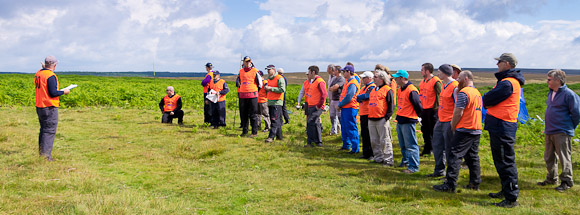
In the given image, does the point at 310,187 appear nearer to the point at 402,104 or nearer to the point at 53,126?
the point at 402,104

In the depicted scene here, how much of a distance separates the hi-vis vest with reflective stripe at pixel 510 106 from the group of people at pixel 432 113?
0.01 m

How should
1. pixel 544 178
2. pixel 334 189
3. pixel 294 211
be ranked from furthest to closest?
pixel 544 178 < pixel 334 189 < pixel 294 211

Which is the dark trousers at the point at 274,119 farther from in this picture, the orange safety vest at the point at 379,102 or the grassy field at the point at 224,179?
the orange safety vest at the point at 379,102

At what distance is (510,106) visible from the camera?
5.25 metres

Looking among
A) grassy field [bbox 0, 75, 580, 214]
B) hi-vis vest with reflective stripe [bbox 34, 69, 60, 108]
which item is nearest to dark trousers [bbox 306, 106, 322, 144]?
grassy field [bbox 0, 75, 580, 214]

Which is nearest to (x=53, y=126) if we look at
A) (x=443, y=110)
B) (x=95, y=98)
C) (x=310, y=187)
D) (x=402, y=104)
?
(x=310, y=187)

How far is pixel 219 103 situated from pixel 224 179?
Answer: 19.9 ft

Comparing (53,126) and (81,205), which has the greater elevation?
(53,126)

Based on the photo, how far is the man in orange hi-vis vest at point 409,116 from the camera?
7.05m

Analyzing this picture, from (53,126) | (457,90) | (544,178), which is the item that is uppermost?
(457,90)

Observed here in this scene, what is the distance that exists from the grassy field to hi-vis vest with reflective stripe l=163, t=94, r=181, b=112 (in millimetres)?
1975

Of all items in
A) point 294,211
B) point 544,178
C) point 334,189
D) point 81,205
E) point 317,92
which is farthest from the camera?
point 317,92

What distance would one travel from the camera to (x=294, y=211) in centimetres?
500

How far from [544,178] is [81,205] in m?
7.11
